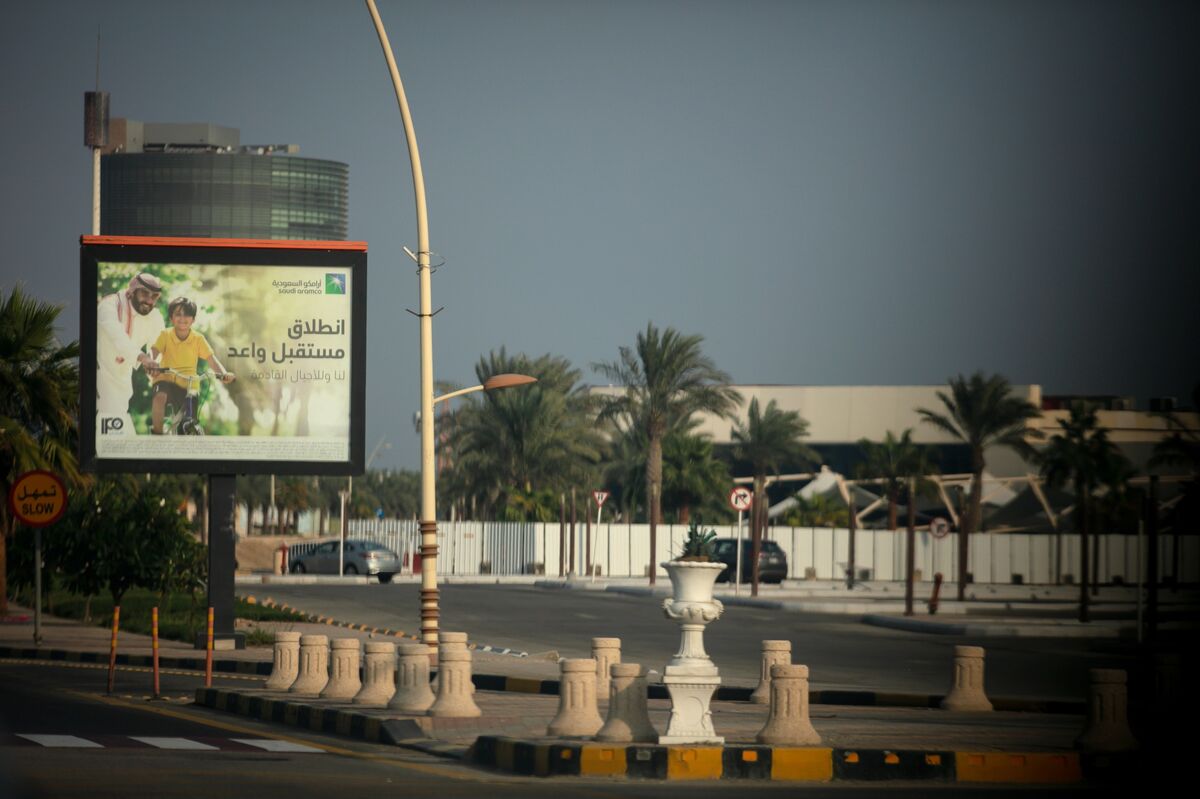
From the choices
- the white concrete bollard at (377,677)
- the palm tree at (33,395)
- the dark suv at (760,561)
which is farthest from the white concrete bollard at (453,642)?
the dark suv at (760,561)

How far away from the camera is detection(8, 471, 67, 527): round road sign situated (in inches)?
992

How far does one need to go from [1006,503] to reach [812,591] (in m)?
25.8

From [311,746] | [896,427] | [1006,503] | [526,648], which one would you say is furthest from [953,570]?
[311,746]

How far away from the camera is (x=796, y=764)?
42.7 ft

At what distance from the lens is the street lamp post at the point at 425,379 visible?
22.2 meters

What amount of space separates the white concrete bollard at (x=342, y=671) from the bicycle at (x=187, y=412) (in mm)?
→ 8900

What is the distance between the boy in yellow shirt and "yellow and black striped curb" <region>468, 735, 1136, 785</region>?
1526 cm

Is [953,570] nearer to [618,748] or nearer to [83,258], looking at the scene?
[83,258]

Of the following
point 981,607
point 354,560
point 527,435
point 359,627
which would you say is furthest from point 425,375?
point 527,435

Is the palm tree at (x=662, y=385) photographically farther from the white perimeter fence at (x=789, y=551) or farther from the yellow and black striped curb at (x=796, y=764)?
the yellow and black striped curb at (x=796, y=764)

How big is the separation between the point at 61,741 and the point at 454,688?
150 inches

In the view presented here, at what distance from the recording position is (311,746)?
49.0ft

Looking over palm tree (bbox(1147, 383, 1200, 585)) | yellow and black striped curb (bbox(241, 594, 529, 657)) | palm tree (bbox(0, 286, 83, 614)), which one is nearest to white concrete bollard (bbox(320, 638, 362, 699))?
yellow and black striped curb (bbox(241, 594, 529, 657))

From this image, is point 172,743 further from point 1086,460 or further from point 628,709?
point 1086,460
